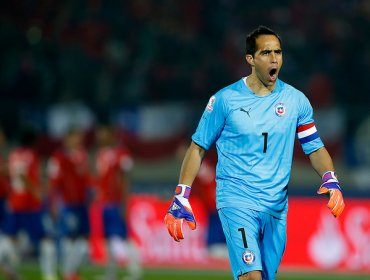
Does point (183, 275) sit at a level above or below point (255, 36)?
below

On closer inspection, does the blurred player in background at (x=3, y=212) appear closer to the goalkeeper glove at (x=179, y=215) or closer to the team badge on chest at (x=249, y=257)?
the goalkeeper glove at (x=179, y=215)

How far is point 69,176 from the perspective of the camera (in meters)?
12.9

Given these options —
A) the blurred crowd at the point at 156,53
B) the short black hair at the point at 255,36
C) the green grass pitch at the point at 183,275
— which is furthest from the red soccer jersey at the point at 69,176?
the short black hair at the point at 255,36

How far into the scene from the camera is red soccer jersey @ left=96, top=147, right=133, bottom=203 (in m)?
12.7

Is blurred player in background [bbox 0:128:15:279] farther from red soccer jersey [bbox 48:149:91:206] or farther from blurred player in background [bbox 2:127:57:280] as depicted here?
red soccer jersey [bbox 48:149:91:206]

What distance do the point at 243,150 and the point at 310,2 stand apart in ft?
40.0

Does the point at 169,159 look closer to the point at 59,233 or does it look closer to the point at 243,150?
the point at 59,233

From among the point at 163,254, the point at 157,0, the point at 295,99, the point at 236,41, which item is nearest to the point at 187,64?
the point at 236,41

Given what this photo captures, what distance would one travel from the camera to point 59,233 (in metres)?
15.4

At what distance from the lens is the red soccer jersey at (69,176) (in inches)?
504

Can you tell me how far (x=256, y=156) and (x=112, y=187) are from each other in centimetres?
679

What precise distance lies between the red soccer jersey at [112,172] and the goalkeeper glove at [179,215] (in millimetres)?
6494

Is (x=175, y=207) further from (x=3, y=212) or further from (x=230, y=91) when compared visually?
(x=3, y=212)

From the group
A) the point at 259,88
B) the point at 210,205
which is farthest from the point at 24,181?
the point at 259,88
